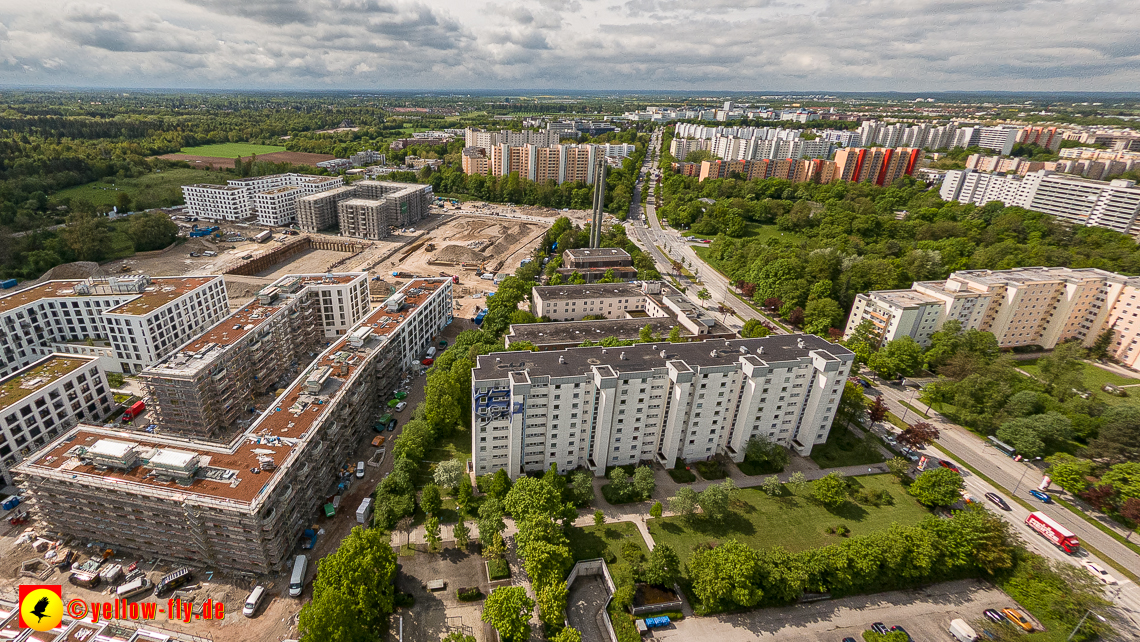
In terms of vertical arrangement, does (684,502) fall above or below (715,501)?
below

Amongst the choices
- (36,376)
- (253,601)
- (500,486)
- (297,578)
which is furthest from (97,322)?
(500,486)

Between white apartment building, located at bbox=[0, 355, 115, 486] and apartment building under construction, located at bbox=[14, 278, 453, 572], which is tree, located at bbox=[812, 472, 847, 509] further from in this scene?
white apartment building, located at bbox=[0, 355, 115, 486]

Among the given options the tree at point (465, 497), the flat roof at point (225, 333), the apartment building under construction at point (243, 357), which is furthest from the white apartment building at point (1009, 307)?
the flat roof at point (225, 333)

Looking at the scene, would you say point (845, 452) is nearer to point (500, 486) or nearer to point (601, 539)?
point (601, 539)

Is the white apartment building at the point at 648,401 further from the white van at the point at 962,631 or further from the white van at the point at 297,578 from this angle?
the white van at the point at 962,631

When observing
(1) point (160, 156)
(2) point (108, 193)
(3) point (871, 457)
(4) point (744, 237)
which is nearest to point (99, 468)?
(3) point (871, 457)

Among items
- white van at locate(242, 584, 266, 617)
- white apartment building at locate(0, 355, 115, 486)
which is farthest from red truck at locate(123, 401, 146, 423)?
white van at locate(242, 584, 266, 617)
